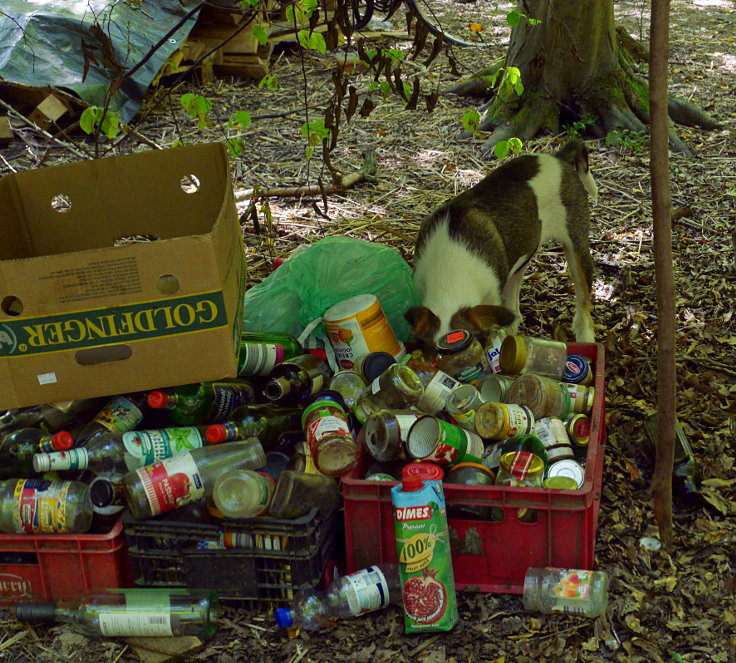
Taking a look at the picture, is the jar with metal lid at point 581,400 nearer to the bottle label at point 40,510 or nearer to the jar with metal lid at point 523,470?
the jar with metal lid at point 523,470

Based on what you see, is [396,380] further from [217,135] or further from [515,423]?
[217,135]

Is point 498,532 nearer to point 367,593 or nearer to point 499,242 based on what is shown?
point 367,593

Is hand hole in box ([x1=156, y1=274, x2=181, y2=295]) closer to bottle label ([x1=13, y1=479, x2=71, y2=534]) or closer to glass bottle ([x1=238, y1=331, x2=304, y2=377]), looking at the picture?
glass bottle ([x1=238, y1=331, x2=304, y2=377])

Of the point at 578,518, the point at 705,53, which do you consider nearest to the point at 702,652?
the point at 578,518

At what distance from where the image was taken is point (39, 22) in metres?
7.95

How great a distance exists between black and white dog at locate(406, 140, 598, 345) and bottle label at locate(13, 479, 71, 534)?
1.81m

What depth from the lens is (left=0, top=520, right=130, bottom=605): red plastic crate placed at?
9.75ft

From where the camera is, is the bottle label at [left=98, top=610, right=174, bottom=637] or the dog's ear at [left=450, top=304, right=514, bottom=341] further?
the dog's ear at [left=450, top=304, right=514, bottom=341]

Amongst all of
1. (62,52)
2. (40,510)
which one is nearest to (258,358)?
(40,510)

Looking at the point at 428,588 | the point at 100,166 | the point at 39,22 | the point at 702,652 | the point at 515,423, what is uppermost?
the point at 39,22

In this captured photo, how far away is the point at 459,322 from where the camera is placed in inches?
161

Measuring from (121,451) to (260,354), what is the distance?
32.1 inches

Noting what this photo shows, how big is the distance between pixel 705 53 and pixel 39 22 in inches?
295

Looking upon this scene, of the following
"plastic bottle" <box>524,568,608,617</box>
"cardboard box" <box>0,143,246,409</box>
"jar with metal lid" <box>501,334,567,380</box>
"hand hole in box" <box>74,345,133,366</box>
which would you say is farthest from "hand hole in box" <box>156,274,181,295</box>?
"plastic bottle" <box>524,568,608,617</box>
